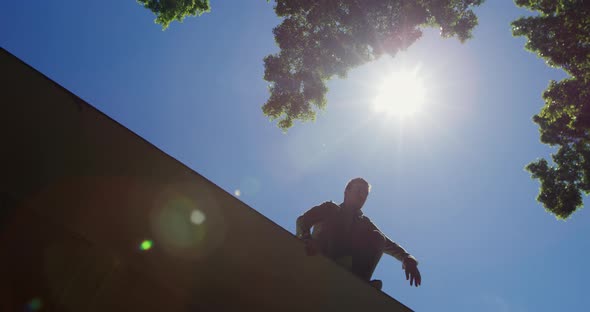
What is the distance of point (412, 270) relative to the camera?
362cm

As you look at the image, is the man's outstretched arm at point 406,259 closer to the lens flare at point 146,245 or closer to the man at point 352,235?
the man at point 352,235

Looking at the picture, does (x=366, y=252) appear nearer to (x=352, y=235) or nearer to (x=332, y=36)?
(x=352, y=235)

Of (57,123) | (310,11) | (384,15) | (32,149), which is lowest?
(32,149)

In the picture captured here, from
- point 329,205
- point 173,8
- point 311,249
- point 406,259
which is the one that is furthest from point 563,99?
point 173,8

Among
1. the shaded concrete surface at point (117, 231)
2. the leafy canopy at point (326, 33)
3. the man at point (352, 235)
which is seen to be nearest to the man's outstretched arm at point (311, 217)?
the man at point (352, 235)

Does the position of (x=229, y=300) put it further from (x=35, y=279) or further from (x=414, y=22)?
(x=414, y=22)

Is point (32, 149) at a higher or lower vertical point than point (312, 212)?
lower

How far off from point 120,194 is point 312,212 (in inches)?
81.6

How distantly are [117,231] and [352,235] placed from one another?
2.31 meters

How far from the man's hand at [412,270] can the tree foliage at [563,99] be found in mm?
6650

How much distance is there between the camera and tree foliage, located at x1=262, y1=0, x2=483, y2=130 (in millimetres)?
9539

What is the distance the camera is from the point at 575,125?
752 cm

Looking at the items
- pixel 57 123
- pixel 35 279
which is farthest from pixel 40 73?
pixel 35 279

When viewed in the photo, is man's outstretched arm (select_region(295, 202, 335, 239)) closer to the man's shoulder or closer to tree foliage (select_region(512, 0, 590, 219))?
the man's shoulder
